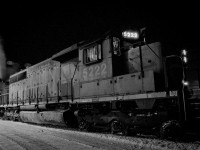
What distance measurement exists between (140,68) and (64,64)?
4.97 metres

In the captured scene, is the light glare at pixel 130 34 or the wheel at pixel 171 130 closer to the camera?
the wheel at pixel 171 130

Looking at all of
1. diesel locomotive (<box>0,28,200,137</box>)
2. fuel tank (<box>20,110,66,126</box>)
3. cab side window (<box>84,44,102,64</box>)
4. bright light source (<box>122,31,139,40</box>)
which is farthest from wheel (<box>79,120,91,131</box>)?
bright light source (<box>122,31,139,40</box>)

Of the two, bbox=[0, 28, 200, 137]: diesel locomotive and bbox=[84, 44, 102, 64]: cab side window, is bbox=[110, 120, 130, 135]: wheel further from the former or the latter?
bbox=[84, 44, 102, 64]: cab side window

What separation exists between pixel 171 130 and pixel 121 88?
7.46 feet

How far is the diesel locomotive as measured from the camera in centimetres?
639

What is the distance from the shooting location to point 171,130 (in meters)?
6.25

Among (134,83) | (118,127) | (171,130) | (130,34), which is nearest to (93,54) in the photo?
(130,34)

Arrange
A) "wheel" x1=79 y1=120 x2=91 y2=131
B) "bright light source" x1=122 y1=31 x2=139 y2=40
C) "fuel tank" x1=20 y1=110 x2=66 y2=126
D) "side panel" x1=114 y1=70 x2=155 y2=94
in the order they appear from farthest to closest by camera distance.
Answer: "fuel tank" x1=20 y1=110 x2=66 y2=126, "wheel" x1=79 y1=120 x2=91 y2=131, "bright light source" x1=122 y1=31 x2=139 y2=40, "side panel" x1=114 y1=70 x2=155 y2=94

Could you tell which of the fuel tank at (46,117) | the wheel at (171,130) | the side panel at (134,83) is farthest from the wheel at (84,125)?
the wheel at (171,130)

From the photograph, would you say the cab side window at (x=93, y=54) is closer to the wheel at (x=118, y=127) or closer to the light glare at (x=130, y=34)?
the light glare at (x=130, y=34)

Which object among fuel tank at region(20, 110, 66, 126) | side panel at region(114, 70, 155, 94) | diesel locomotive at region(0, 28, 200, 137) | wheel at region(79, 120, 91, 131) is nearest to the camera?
diesel locomotive at region(0, 28, 200, 137)

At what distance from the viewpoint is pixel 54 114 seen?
1074cm

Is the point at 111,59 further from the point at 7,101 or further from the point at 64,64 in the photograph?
the point at 7,101

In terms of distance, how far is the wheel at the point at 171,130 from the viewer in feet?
20.2
